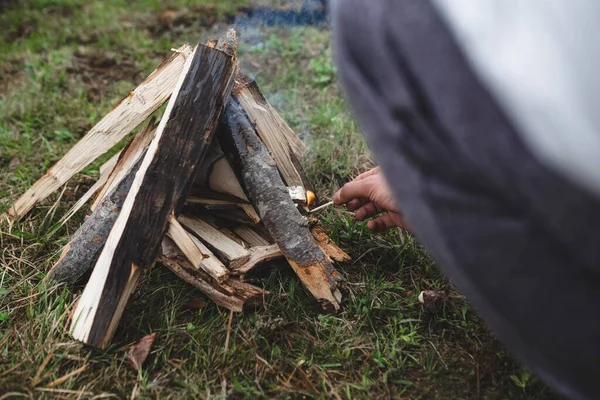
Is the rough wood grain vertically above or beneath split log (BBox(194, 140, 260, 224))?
beneath

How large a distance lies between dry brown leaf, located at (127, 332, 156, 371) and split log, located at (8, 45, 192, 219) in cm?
89

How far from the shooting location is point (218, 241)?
2053mm

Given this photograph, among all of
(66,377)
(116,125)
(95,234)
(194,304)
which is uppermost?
(116,125)

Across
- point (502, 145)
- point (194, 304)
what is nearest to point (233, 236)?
point (194, 304)

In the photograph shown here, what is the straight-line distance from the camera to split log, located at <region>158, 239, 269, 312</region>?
74.9 inches

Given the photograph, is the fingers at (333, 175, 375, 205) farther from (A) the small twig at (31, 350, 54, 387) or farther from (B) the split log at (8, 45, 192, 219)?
(A) the small twig at (31, 350, 54, 387)

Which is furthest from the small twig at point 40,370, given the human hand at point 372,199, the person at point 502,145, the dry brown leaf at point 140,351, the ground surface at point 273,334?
the person at point 502,145

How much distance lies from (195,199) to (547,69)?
1527mm

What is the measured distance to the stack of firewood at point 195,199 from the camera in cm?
175

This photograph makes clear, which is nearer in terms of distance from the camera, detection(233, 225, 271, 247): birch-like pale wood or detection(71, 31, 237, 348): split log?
detection(71, 31, 237, 348): split log

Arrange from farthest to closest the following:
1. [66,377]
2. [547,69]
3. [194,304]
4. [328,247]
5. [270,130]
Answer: [270,130]
[328,247]
[194,304]
[66,377]
[547,69]

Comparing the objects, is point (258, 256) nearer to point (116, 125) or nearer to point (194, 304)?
point (194, 304)

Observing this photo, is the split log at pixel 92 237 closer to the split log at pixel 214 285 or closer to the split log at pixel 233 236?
the split log at pixel 214 285

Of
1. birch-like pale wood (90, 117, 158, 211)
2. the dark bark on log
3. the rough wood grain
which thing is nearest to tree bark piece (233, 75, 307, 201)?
the rough wood grain
